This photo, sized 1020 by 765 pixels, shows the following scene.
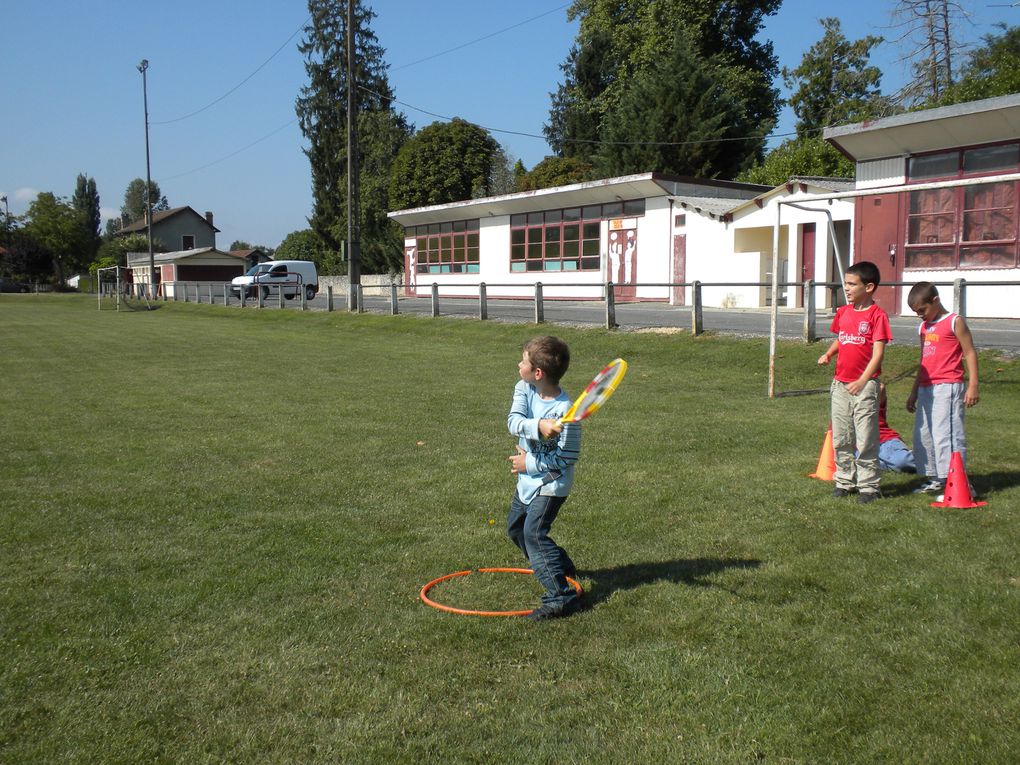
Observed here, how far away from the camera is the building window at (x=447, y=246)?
43.9m

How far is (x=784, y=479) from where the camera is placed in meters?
7.39

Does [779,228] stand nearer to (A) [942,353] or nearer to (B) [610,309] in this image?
(B) [610,309]

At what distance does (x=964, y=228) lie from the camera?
69.1 feet

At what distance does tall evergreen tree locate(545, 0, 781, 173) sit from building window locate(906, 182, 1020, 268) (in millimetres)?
27382

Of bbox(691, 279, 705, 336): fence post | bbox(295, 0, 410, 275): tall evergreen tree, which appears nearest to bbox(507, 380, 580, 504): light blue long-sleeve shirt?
bbox(691, 279, 705, 336): fence post

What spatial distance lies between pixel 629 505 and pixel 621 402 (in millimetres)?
5365

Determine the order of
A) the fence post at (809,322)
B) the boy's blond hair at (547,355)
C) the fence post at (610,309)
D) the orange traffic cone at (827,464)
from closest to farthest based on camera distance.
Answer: the boy's blond hair at (547,355) < the orange traffic cone at (827,464) < the fence post at (809,322) < the fence post at (610,309)

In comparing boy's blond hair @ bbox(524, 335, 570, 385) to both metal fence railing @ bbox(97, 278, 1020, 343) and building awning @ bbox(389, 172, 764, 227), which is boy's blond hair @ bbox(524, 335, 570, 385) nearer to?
metal fence railing @ bbox(97, 278, 1020, 343)

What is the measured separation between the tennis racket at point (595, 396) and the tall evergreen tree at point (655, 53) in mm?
45364

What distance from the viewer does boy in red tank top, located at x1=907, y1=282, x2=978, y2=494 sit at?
6703mm

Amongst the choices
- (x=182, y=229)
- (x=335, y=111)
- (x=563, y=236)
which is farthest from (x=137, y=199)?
(x=563, y=236)

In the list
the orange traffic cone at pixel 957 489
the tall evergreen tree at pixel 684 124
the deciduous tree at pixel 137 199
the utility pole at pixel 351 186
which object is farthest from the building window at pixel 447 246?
the deciduous tree at pixel 137 199

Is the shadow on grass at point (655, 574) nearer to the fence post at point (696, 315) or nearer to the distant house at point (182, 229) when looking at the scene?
the fence post at point (696, 315)

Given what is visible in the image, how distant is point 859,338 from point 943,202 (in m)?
17.0
